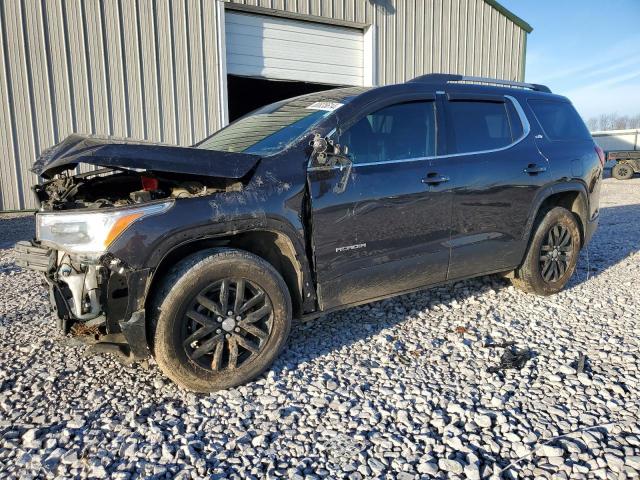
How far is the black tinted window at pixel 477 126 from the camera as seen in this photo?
362cm

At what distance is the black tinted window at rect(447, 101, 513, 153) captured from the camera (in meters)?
3.62

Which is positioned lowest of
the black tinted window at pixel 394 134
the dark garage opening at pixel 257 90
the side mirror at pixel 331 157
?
the side mirror at pixel 331 157

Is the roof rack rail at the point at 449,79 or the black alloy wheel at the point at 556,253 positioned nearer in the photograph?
the roof rack rail at the point at 449,79

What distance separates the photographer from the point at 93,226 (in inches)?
97.1

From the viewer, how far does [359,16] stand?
34.9 ft

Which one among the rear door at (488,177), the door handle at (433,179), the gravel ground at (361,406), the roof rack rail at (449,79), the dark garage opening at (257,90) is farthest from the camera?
the dark garage opening at (257,90)

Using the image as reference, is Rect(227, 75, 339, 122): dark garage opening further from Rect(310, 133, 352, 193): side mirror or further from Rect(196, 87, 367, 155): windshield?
Rect(310, 133, 352, 193): side mirror

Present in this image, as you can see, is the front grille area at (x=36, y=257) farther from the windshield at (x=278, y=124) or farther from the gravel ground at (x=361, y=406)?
the windshield at (x=278, y=124)

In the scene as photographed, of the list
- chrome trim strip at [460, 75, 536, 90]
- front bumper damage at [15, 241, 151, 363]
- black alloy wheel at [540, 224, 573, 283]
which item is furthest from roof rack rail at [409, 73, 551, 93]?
front bumper damage at [15, 241, 151, 363]

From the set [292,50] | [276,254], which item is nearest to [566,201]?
[276,254]

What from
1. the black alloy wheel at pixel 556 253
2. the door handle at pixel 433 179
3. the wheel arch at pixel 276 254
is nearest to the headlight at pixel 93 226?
the wheel arch at pixel 276 254

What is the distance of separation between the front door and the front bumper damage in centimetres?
111

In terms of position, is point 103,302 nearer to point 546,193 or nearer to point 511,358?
point 511,358

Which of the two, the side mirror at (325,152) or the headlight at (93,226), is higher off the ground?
the side mirror at (325,152)
